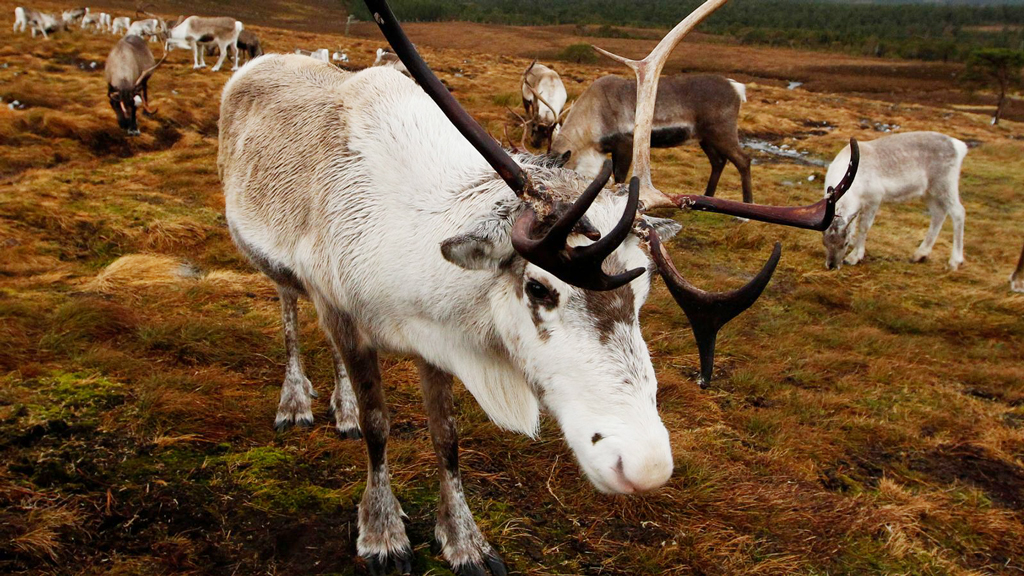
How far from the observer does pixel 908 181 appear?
352 inches

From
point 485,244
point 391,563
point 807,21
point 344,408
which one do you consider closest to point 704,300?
point 485,244

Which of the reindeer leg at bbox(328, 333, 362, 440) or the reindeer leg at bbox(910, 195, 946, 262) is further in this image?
the reindeer leg at bbox(910, 195, 946, 262)

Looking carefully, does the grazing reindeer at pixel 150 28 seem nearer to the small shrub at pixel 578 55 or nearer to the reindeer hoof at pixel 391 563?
the small shrub at pixel 578 55

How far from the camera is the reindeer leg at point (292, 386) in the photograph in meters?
3.63

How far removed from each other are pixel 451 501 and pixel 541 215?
1.49 m

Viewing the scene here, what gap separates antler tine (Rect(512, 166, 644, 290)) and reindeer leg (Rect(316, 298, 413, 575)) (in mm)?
1113

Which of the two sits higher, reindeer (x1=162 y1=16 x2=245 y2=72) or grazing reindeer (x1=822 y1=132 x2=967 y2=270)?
reindeer (x1=162 y1=16 x2=245 y2=72)

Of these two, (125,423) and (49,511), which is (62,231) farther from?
(49,511)

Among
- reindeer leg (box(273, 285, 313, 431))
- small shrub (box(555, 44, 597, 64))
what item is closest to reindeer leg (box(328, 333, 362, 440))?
reindeer leg (box(273, 285, 313, 431))

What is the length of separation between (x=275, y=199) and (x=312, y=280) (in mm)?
538

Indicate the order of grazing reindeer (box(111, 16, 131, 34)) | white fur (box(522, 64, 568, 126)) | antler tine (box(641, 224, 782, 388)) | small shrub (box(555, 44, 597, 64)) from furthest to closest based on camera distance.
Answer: small shrub (box(555, 44, 597, 64))
grazing reindeer (box(111, 16, 131, 34))
white fur (box(522, 64, 568, 126))
antler tine (box(641, 224, 782, 388))

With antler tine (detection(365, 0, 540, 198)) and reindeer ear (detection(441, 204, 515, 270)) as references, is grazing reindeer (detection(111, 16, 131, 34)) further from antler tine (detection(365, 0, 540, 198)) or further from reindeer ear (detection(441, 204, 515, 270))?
reindeer ear (detection(441, 204, 515, 270))

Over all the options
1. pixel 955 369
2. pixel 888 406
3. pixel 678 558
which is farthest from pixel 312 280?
pixel 955 369

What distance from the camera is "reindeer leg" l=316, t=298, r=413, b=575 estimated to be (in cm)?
260
